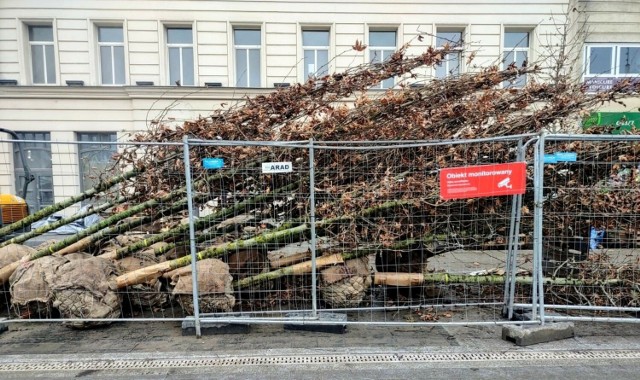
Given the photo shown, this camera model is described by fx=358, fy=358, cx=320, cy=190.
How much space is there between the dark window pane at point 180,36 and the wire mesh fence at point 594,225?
13.3 m

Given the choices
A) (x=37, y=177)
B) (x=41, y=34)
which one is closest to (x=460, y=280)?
(x=37, y=177)

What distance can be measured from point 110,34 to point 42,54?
2659mm

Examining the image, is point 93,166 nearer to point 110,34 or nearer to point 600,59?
point 110,34

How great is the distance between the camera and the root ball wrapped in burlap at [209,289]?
13.8 ft

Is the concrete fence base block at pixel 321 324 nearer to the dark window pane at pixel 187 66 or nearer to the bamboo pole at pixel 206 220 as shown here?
the bamboo pole at pixel 206 220

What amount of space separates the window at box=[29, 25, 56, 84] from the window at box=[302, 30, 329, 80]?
9.54 m

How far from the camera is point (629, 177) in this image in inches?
175

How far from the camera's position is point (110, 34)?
44.9ft

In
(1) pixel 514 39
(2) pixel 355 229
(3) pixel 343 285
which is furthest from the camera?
(1) pixel 514 39

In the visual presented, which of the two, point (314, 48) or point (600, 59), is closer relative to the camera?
point (600, 59)

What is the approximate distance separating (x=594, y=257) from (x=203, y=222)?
17.0 feet

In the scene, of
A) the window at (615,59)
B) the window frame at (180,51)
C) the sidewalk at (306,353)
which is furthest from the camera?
the window at (615,59)

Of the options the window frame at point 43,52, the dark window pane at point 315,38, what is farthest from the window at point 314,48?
the window frame at point 43,52

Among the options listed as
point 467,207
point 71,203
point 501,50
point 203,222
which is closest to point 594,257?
point 467,207
